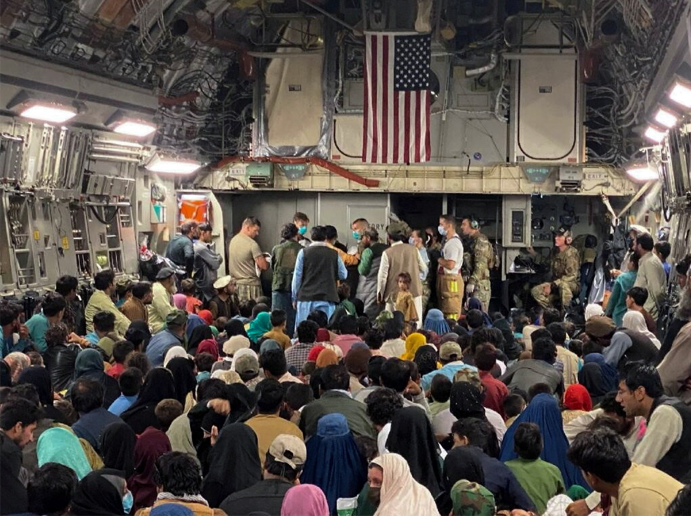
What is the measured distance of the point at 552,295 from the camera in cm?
1781

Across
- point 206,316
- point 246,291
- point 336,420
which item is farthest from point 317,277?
point 336,420

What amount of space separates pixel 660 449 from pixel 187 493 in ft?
7.90

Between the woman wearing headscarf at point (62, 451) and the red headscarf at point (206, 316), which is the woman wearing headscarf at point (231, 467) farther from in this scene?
the red headscarf at point (206, 316)

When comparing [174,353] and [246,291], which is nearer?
[174,353]

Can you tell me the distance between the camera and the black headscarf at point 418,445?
20.7ft

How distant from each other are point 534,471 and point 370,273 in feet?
31.2

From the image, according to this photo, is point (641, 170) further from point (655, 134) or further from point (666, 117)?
point (666, 117)

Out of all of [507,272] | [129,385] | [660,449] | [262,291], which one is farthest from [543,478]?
[507,272]

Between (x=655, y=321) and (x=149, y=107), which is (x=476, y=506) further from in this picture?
(x=149, y=107)

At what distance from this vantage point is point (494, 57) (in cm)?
1897

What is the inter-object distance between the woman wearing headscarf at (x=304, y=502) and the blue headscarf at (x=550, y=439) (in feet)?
6.16

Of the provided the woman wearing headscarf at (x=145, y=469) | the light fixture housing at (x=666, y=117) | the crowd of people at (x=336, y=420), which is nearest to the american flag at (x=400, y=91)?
the light fixture housing at (x=666, y=117)

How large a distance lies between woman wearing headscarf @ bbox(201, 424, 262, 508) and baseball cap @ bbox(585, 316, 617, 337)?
4.66 m

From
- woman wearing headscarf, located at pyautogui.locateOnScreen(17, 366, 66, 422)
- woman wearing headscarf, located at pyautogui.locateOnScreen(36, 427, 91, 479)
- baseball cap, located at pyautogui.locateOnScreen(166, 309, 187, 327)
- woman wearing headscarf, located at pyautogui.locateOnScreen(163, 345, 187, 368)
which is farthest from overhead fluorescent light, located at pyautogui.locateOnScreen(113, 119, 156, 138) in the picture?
woman wearing headscarf, located at pyautogui.locateOnScreen(36, 427, 91, 479)
